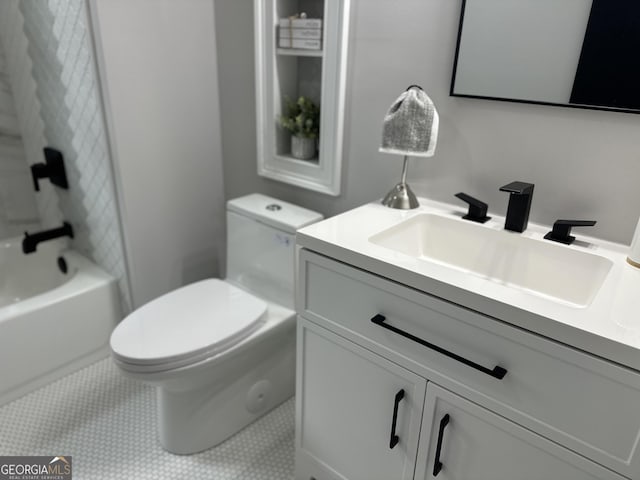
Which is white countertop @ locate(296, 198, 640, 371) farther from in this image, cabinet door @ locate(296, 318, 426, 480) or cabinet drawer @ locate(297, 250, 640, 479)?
cabinet door @ locate(296, 318, 426, 480)

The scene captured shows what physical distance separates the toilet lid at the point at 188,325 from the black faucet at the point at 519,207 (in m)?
0.86

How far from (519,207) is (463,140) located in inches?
11.1

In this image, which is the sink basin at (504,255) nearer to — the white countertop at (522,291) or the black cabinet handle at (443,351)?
the white countertop at (522,291)

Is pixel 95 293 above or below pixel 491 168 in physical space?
below

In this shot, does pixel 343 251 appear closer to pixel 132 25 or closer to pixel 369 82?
pixel 369 82

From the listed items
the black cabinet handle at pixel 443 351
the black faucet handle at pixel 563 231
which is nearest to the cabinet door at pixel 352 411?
the black cabinet handle at pixel 443 351

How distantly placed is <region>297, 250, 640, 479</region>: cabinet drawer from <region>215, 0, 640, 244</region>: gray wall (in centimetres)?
52

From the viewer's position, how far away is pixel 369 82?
4.82 feet

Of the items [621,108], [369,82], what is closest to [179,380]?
[369,82]

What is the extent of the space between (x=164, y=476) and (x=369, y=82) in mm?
1483

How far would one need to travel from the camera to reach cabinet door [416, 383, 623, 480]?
85 centimetres

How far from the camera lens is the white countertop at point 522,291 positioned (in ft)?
2.49

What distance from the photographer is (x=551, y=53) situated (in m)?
1.12

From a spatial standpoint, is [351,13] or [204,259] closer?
[351,13]
